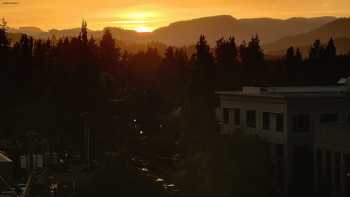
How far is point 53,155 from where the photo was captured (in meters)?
42.5

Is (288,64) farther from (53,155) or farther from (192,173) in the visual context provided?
(192,173)

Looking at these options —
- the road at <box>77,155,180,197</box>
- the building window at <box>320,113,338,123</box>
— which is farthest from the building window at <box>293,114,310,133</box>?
the road at <box>77,155,180,197</box>

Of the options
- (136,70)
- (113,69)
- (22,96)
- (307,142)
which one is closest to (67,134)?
(22,96)

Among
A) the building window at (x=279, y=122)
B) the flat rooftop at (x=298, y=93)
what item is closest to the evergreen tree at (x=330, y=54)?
the flat rooftop at (x=298, y=93)

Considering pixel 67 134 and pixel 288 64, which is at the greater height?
pixel 288 64

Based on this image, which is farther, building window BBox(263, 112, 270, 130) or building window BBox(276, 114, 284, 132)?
building window BBox(263, 112, 270, 130)

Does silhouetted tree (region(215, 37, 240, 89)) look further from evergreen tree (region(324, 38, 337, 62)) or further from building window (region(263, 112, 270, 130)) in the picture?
building window (region(263, 112, 270, 130))

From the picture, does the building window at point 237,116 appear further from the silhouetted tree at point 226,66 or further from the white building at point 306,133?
the silhouetted tree at point 226,66

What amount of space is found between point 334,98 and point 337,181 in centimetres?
450

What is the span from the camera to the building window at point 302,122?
3259cm

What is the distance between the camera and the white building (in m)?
29.8

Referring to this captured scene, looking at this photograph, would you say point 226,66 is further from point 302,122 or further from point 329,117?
point 302,122

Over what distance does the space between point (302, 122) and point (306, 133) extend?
513 mm

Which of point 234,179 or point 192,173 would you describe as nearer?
point 234,179
